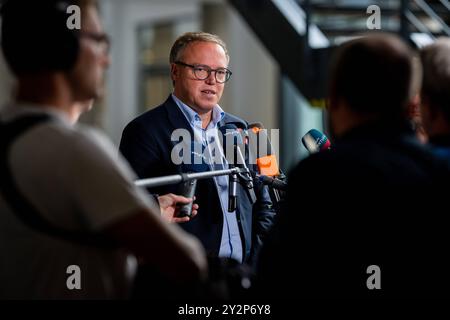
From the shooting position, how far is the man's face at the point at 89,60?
152 centimetres

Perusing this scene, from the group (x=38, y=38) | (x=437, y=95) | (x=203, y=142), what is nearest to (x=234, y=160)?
(x=203, y=142)

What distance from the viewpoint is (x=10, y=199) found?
145 centimetres

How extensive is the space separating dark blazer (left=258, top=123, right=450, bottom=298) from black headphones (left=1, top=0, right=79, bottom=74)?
1.65 feet

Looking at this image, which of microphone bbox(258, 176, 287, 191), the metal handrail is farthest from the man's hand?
the metal handrail

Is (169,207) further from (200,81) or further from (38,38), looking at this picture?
(200,81)

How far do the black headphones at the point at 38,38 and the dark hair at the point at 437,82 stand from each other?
2.56ft

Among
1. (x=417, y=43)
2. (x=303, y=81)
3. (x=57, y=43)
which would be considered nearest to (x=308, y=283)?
(x=57, y=43)

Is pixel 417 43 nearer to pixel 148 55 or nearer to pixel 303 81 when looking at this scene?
pixel 303 81

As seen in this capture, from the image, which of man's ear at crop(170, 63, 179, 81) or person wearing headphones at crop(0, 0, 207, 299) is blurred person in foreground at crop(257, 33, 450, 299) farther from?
man's ear at crop(170, 63, 179, 81)

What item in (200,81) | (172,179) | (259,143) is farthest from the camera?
(200,81)

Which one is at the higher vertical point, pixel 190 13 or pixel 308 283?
pixel 190 13

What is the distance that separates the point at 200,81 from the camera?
2.82 meters

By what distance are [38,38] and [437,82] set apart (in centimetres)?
87

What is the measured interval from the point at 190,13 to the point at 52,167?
31.3ft
